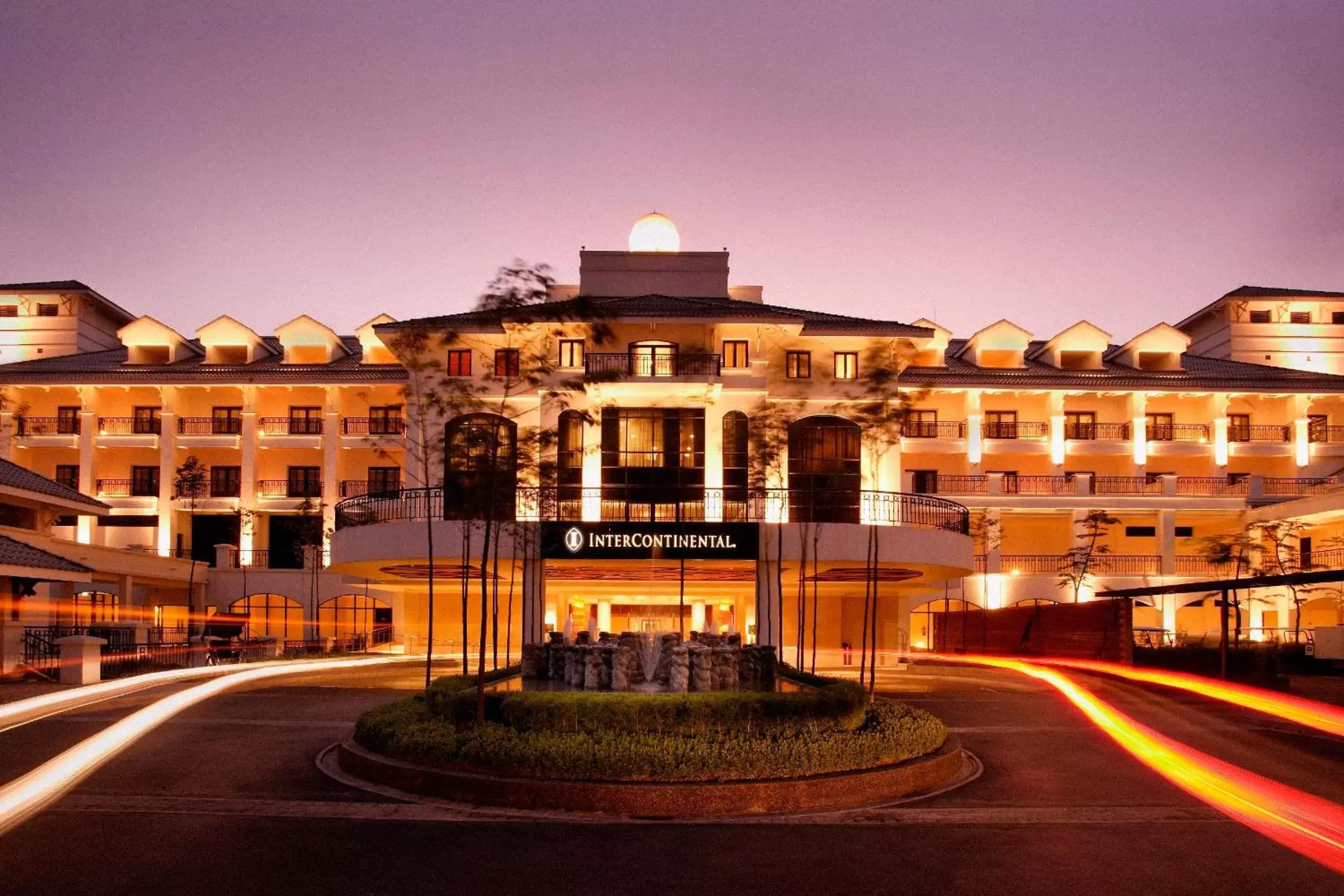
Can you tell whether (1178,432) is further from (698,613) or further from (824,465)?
(698,613)

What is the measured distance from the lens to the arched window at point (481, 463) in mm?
18719

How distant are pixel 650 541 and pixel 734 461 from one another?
725cm

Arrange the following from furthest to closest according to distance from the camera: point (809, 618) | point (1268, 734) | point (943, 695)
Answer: point (809, 618)
point (943, 695)
point (1268, 734)

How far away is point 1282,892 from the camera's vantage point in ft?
31.5

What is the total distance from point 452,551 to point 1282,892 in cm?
2820

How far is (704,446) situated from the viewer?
→ 41375 mm

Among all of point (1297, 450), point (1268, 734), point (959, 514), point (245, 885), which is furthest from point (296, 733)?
point (1297, 450)

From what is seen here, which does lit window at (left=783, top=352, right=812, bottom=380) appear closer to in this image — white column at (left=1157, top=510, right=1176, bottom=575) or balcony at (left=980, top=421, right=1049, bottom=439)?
balcony at (left=980, top=421, right=1049, bottom=439)

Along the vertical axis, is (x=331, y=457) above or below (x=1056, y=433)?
below

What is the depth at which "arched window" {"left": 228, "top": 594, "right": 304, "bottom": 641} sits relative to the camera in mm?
56156

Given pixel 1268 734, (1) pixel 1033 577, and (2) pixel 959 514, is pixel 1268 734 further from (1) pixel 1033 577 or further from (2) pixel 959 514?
(1) pixel 1033 577

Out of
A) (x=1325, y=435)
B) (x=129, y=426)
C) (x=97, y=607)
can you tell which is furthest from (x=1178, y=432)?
(x=129, y=426)

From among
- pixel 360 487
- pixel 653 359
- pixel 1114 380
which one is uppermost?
pixel 1114 380

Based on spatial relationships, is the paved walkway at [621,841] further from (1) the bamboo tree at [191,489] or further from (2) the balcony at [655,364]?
(1) the bamboo tree at [191,489]
